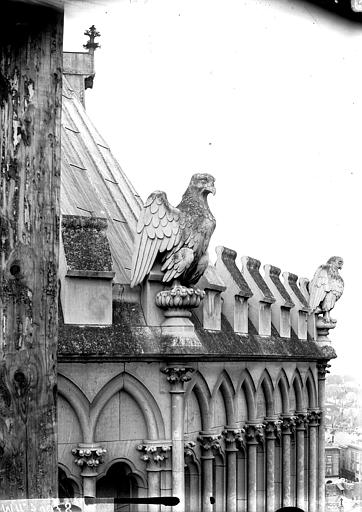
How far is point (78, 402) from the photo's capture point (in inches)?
486

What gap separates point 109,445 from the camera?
499 inches

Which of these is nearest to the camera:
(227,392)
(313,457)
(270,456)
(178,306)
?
(178,306)

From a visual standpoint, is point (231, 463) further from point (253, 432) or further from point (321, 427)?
point (321, 427)

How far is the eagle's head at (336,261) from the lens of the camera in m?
22.1

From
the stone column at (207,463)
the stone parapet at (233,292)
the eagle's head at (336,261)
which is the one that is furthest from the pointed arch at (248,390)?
the eagle's head at (336,261)

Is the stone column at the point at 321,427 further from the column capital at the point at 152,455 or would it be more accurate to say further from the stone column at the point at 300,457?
the column capital at the point at 152,455

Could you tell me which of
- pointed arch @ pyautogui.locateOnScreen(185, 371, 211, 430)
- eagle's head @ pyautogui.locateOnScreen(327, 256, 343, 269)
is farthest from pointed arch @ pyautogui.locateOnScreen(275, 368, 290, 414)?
eagle's head @ pyautogui.locateOnScreen(327, 256, 343, 269)

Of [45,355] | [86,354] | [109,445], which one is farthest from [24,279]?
[109,445]

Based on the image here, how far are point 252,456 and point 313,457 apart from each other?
4.70 meters

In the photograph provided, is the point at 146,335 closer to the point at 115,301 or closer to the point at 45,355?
the point at 115,301

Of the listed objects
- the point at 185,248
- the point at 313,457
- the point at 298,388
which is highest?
the point at 185,248

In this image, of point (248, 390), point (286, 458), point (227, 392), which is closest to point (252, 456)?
point (248, 390)

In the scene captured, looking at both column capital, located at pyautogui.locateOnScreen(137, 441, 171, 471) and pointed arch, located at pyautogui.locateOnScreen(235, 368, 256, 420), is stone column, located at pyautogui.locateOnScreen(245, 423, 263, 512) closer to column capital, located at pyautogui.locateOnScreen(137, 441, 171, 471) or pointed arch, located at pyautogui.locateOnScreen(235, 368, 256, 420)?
pointed arch, located at pyautogui.locateOnScreen(235, 368, 256, 420)

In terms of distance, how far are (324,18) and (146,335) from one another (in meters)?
7.33
